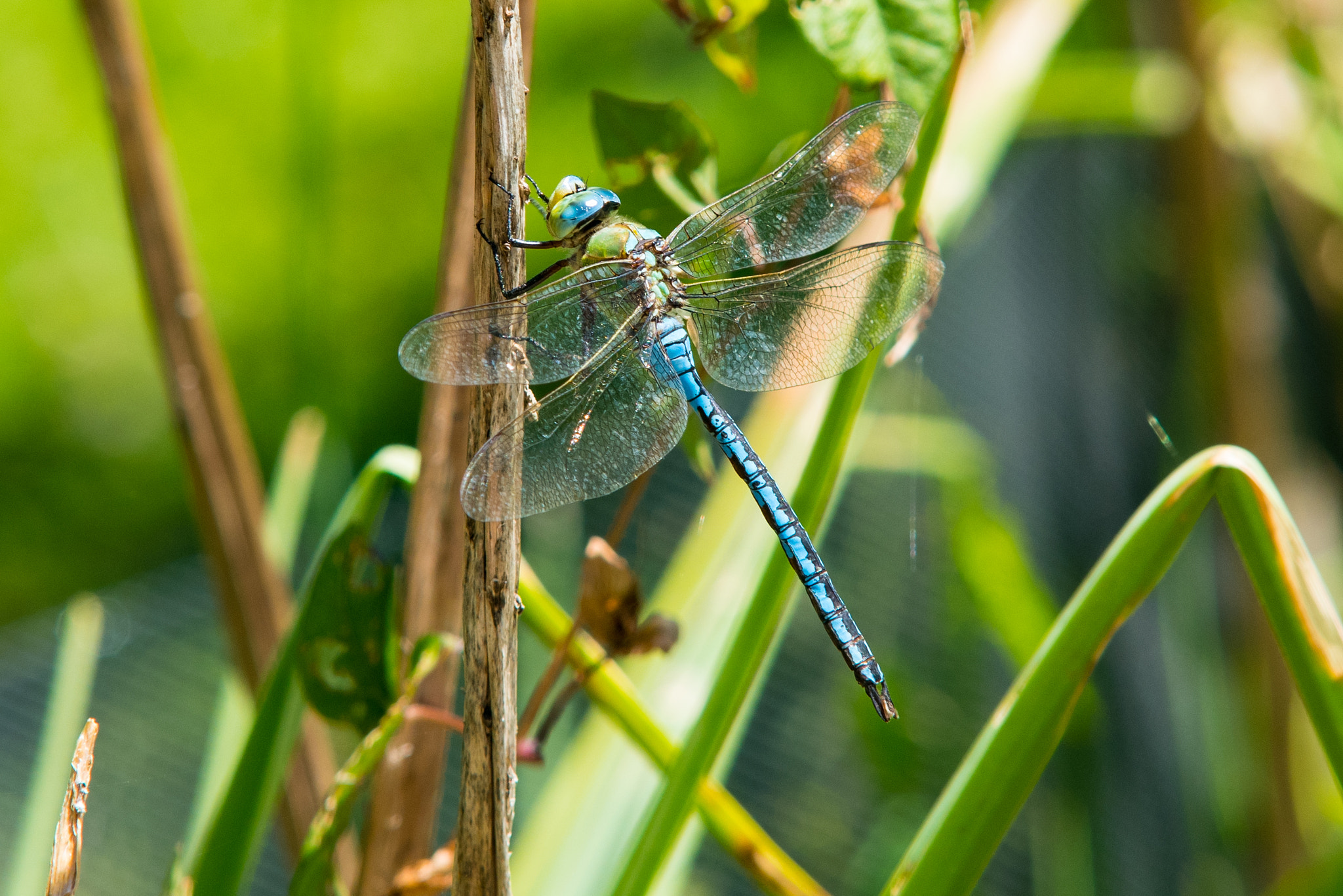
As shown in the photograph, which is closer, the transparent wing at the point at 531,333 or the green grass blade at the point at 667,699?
the transparent wing at the point at 531,333

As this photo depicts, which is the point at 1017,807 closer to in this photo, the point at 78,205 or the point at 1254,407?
the point at 1254,407

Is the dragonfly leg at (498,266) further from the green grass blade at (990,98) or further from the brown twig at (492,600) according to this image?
the green grass blade at (990,98)

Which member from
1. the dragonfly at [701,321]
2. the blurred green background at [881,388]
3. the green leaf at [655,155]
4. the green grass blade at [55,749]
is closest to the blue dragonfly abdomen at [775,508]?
the dragonfly at [701,321]

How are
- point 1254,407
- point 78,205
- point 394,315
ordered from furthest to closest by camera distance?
point 394,315, point 78,205, point 1254,407

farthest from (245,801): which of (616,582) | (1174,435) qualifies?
(1174,435)

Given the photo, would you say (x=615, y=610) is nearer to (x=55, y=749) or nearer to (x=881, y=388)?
(x=55, y=749)

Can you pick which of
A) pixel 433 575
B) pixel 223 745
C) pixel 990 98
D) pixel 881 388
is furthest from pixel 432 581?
pixel 881 388

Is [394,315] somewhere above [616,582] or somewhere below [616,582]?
above
